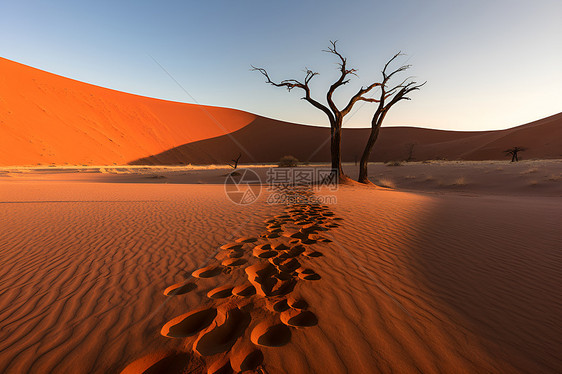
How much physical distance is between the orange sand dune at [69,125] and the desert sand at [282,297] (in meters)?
33.3

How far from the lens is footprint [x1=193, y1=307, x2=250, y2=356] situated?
65.9 inches

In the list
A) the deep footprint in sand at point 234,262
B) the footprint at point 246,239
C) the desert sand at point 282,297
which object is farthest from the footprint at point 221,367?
the footprint at point 246,239

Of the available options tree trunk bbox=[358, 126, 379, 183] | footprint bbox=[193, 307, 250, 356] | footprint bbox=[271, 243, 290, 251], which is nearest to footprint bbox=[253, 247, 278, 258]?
footprint bbox=[271, 243, 290, 251]

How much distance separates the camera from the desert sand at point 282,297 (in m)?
1.63

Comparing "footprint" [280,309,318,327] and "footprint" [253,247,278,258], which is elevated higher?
"footprint" [280,309,318,327]

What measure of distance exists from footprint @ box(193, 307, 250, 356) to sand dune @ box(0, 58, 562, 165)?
36389 mm

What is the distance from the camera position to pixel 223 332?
1843mm

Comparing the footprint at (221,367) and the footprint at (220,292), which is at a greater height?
the footprint at (221,367)

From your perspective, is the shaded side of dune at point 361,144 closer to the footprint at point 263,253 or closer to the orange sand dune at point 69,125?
the orange sand dune at point 69,125

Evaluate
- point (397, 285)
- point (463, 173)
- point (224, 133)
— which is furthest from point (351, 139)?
point (397, 285)

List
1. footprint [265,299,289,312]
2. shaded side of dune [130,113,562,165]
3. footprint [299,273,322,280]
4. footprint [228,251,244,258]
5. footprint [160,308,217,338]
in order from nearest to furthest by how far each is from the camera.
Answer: footprint [160,308,217,338] → footprint [265,299,289,312] → footprint [299,273,322,280] → footprint [228,251,244,258] → shaded side of dune [130,113,562,165]

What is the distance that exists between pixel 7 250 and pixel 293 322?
16.0ft

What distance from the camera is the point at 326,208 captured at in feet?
23.8

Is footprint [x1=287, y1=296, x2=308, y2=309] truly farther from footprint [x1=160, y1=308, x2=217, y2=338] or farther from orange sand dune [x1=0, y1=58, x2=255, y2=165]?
orange sand dune [x1=0, y1=58, x2=255, y2=165]
